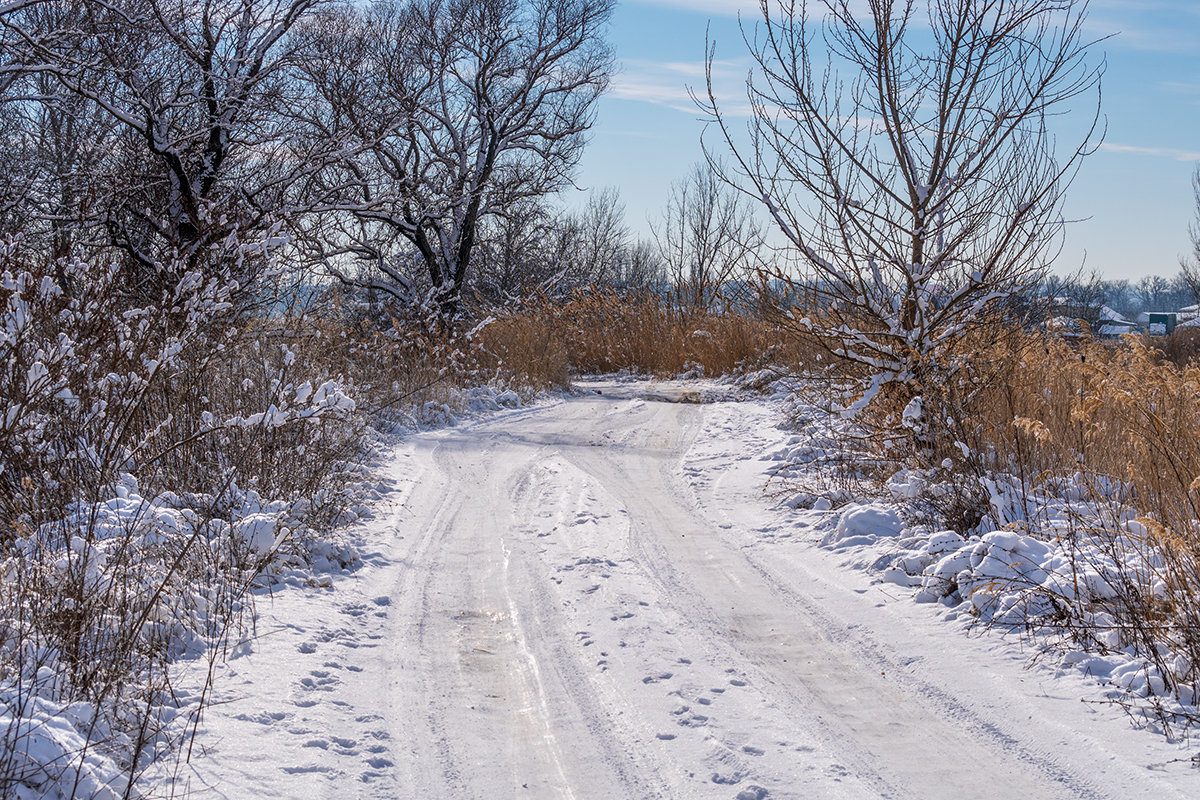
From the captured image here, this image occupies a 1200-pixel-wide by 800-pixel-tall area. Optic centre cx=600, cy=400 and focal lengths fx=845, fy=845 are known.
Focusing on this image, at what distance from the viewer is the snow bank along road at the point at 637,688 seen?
289cm

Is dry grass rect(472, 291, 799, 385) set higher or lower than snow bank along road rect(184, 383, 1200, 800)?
higher

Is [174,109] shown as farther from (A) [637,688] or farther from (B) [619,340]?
(B) [619,340]

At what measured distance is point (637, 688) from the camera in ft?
12.0

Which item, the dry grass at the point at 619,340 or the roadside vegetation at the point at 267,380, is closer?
the roadside vegetation at the point at 267,380

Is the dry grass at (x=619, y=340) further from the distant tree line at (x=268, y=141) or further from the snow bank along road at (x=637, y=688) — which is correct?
the snow bank along road at (x=637, y=688)

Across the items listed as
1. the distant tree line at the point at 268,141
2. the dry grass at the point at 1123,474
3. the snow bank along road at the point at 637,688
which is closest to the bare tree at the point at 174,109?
the distant tree line at the point at 268,141

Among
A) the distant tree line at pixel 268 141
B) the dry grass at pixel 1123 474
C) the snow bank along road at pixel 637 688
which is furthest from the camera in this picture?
the distant tree line at pixel 268 141

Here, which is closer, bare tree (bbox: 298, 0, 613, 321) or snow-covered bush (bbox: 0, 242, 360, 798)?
snow-covered bush (bbox: 0, 242, 360, 798)

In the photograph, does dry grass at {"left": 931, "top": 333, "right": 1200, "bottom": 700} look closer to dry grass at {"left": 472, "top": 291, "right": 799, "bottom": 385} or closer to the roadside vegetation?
the roadside vegetation

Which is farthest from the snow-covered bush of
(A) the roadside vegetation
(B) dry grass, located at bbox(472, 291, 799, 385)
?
(B) dry grass, located at bbox(472, 291, 799, 385)

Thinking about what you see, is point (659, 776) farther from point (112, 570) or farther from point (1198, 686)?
point (112, 570)

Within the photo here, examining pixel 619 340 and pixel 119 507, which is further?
pixel 619 340

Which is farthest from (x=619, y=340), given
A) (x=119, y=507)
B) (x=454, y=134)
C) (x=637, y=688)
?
(x=637, y=688)

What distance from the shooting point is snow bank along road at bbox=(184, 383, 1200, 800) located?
2895mm
